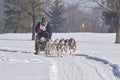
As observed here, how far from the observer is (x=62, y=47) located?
2016 centimetres

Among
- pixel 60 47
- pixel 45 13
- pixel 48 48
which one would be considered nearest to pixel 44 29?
pixel 48 48

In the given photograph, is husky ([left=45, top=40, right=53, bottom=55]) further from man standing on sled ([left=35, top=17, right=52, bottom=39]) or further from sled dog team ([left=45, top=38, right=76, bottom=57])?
man standing on sled ([left=35, top=17, right=52, bottom=39])

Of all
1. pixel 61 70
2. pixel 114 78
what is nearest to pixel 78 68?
pixel 61 70

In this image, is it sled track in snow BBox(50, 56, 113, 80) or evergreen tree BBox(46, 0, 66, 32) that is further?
evergreen tree BBox(46, 0, 66, 32)

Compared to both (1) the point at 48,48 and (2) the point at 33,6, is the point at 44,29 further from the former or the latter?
(2) the point at 33,6

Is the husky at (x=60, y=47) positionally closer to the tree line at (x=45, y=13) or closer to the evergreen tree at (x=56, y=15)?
the tree line at (x=45, y=13)

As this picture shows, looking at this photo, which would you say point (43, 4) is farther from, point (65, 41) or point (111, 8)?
point (65, 41)

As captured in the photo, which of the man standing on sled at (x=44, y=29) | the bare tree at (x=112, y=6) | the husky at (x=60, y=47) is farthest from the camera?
the bare tree at (x=112, y=6)

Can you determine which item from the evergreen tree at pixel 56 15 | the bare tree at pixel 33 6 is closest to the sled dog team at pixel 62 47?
the bare tree at pixel 33 6

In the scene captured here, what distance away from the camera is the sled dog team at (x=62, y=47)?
2003 centimetres

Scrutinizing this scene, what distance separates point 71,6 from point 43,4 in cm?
596

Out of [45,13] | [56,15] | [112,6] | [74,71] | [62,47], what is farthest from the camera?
[56,15]

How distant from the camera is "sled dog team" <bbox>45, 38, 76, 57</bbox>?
20027mm

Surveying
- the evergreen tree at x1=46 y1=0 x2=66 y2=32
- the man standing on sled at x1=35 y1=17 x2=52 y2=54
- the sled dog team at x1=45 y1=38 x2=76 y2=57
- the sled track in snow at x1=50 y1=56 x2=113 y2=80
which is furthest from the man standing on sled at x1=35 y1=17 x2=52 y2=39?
the evergreen tree at x1=46 y1=0 x2=66 y2=32
